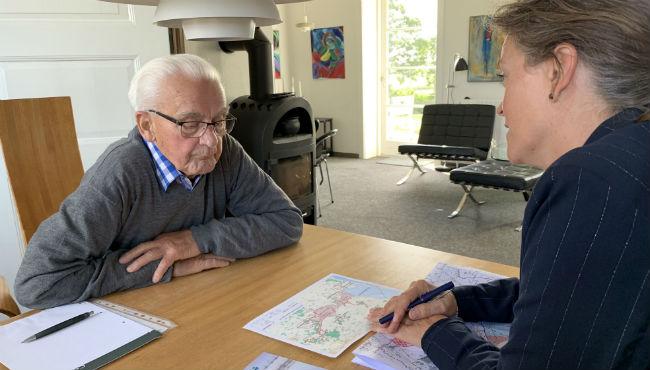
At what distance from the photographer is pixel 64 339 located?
96 cm

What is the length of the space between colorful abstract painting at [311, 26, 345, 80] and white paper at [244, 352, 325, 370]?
22.2 ft

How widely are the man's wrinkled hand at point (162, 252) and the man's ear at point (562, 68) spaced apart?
958mm

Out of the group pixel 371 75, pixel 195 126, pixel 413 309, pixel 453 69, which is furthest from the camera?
pixel 371 75

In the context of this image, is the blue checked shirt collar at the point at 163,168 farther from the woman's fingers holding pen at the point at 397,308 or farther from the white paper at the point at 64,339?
the woman's fingers holding pen at the point at 397,308

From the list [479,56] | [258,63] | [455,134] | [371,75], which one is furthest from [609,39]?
[371,75]

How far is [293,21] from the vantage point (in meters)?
7.70

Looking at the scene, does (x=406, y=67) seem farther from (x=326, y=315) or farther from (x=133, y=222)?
(x=326, y=315)

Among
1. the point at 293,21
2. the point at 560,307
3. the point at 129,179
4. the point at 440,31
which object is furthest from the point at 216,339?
the point at 293,21

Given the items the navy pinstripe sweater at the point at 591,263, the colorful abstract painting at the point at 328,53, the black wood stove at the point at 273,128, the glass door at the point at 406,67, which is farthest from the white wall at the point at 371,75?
the navy pinstripe sweater at the point at 591,263

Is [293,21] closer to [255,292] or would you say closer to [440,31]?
[440,31]

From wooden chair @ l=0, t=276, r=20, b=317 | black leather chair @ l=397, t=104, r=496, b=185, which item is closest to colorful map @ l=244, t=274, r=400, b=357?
wooden chair @ l=0, t=276, r=20, b=317

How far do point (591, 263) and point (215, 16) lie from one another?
0.69 m

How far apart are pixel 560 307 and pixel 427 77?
6.58 metres

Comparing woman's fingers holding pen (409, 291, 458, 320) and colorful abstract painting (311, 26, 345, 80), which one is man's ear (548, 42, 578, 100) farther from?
colorful abstract painting (311, 26, 345, 80)
